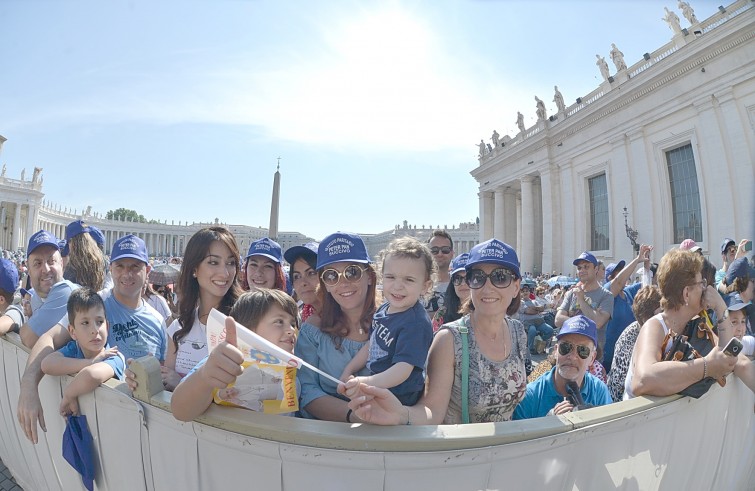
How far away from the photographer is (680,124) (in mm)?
21156

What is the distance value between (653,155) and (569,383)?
85.0 feet

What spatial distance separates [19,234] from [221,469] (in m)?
85.9

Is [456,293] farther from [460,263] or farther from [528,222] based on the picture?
[528,222]

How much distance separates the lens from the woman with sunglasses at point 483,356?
1.87 m

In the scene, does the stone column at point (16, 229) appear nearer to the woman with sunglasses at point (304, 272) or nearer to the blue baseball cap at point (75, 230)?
the blue baseball cap at point (75, 230)

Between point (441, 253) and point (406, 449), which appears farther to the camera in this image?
point (441, 253)

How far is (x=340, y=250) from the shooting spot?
2.34 meters

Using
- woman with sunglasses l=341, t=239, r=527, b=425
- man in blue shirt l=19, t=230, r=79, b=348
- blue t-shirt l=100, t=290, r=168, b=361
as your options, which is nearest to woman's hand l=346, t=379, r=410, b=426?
woman with sunglasses l=341, t=239, r=527, b=425

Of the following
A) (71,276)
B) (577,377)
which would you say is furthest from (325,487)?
(71,276)

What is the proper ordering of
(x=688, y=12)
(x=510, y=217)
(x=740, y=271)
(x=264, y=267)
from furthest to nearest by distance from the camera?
1. (x=510, y=217)
2. (x=688, y=12)
3. (x=740, y=271)
4. (x=264, y=267)

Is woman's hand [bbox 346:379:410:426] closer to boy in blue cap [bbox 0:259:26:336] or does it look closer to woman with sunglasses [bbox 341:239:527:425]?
woman with sunglasses [bbox 341:239:527:425]

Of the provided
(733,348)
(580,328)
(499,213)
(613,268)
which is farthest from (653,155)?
(733,348)

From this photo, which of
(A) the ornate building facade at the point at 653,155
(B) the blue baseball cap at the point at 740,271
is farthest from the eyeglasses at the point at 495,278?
(A) the ornate building facade at the point at 653,155

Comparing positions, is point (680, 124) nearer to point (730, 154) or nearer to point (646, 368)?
point (730, 154)
